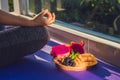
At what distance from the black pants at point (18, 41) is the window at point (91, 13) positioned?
351mm

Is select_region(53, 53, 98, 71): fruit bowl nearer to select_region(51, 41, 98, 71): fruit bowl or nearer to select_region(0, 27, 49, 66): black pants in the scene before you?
select_region(51, 41, 98, 71): fruit bowl

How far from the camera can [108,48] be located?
1.34 m

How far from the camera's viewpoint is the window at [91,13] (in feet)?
4.54

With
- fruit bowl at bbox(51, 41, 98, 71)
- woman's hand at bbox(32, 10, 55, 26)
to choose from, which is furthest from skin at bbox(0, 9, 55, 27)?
fruit bowl at bbox(51, 41, 98, 71)

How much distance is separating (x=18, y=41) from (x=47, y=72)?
0.66ft

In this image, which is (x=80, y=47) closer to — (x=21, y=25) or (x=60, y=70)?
(x=60, y=70)

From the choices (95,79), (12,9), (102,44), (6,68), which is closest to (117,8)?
(102,44)

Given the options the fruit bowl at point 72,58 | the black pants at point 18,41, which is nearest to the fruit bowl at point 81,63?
the fruit bowl at point 72,58

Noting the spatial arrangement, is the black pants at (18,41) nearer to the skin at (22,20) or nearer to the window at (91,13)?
the skin at (22,20)

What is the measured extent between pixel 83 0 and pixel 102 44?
0.34 m

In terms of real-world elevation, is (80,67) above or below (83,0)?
below

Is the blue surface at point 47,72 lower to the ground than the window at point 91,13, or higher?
lower

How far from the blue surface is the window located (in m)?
0.21

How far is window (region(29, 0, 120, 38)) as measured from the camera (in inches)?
54.5
